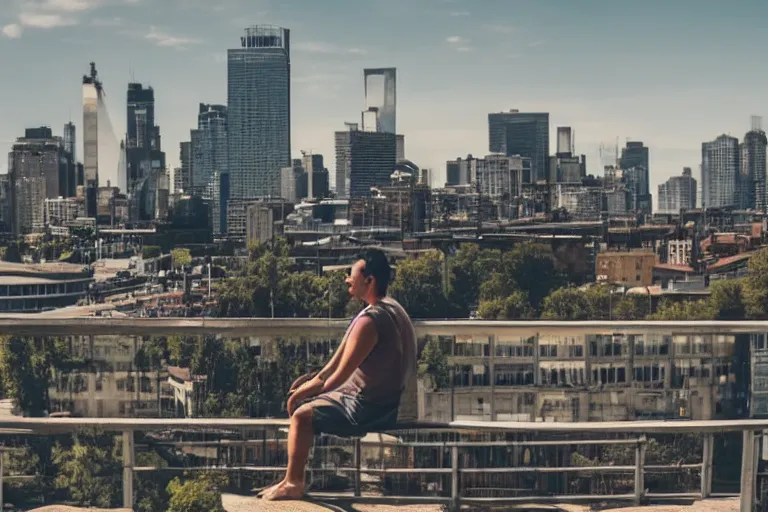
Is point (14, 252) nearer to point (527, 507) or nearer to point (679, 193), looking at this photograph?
point (679, 193)

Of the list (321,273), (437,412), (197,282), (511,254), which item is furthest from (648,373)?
(197,282)

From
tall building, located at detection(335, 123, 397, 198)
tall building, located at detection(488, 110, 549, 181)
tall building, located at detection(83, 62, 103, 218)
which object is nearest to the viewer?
tall building, located at detection(83, 62, 103, 218)

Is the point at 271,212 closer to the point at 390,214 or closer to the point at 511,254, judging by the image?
the point at 390,214

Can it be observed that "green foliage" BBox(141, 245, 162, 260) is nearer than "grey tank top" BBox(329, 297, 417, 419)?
No

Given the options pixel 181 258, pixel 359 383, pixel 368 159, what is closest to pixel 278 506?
pixel 359 383

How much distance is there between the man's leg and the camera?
2.59m

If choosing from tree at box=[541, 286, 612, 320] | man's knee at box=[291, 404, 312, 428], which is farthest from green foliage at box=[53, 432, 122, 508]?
tree at box=[541, 286, 612, 320]

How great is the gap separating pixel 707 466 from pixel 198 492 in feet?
3.57

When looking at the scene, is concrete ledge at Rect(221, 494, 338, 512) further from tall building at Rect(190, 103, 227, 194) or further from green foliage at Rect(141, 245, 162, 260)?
tall building at Rect(190, 103, 227, 194)

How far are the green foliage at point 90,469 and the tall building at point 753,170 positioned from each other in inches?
2225

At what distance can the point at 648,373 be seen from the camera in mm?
16297

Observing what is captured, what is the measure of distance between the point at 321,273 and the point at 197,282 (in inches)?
150

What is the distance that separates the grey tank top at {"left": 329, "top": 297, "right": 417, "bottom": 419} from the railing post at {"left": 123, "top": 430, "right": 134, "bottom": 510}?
1.58 feet

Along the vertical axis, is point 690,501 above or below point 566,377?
above
